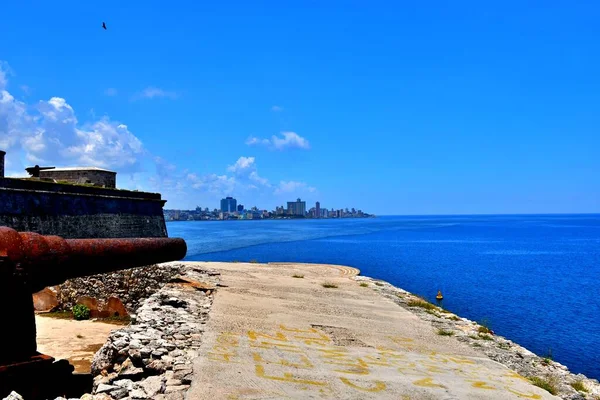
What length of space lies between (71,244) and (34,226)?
14.0 meters

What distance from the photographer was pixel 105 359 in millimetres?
5336

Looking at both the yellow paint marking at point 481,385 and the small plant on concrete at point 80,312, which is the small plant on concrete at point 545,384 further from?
the small plant on concrete at point 80,312

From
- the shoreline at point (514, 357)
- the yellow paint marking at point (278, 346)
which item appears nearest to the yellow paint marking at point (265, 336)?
the yellow paint marking at point (278, 346)

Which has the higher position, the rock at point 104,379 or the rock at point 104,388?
the rock at point 104,388

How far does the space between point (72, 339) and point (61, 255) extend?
582 cm

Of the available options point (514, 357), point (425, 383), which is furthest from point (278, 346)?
point (514, 357)

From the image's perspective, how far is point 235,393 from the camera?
4535mm

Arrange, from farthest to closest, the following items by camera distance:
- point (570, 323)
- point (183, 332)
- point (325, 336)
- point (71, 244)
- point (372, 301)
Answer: point (570, 323) → point (372, 301) → point (325, 336) → point (183, 332) → point (71, 244)

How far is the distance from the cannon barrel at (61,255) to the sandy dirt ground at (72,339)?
10.0 ft

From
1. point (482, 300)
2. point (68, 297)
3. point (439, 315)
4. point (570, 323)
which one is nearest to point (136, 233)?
point (68, 297)

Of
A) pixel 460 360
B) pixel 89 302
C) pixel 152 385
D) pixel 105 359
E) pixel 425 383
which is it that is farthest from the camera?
pixel 89 302

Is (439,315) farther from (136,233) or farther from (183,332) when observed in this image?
(136,233)

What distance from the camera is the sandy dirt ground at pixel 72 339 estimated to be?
779cm

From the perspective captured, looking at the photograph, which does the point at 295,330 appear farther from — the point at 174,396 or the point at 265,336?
the point at 174,396
